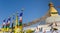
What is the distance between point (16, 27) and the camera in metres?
7.76

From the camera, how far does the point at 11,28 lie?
8406 millimetres

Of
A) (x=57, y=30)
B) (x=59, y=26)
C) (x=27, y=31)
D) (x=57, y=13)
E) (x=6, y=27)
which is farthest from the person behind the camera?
(x=57, y=13)

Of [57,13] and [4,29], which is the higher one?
[57,13]

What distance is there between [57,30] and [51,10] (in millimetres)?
3163

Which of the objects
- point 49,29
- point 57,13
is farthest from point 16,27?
point 57,13

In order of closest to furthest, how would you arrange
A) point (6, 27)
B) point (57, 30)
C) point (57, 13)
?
point (57, 30)
point (6, 27)
point (57, 13)

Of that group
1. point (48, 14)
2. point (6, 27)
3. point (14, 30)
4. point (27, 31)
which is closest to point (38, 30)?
point (27, 31)

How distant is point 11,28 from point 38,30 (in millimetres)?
1385

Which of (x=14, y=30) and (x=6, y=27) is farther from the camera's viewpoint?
(x=6, y=27)

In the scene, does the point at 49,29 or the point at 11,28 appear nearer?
the point at 49,29

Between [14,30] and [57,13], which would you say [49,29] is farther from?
[57,13]

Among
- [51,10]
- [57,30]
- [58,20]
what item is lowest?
[57,30]

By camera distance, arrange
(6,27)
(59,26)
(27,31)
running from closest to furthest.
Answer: (59,26) < (27,31) < (6,27)

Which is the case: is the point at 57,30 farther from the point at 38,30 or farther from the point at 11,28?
the point at 11,28
